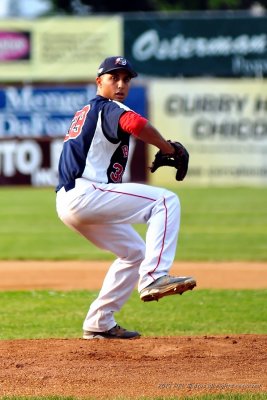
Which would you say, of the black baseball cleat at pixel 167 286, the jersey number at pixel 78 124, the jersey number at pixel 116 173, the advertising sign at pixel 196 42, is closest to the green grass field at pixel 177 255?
the black baseball cleat at pixel 167 286

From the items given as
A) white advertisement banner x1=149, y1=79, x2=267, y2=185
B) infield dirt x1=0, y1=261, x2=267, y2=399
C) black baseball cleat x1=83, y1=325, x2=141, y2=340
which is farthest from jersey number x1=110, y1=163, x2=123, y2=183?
white advertisement banner x1=149, y1=79, x2=267, y2=185

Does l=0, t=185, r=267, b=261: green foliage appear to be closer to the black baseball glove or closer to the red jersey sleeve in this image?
the black baseball glove

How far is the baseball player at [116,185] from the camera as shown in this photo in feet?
21.6

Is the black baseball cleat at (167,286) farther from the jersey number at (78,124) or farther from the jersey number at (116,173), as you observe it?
the jersey number at (78,124)

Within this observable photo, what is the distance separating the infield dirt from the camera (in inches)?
230

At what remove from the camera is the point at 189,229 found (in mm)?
17109

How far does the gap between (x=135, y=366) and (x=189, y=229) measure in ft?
35.1

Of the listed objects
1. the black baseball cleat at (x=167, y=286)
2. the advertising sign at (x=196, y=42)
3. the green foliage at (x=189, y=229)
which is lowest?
the green foliage at (x=189, y=229)

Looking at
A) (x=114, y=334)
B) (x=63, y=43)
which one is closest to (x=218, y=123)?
(x=63, y=43)

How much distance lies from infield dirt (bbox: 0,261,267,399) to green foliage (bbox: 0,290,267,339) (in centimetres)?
104

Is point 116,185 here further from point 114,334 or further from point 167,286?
point 114,334

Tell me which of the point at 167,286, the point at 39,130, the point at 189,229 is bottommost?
the point at 189,229

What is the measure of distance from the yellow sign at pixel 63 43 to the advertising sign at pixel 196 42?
1.80 feet

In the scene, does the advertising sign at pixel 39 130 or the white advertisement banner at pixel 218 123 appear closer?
the advertising sign at pixel 39 130
